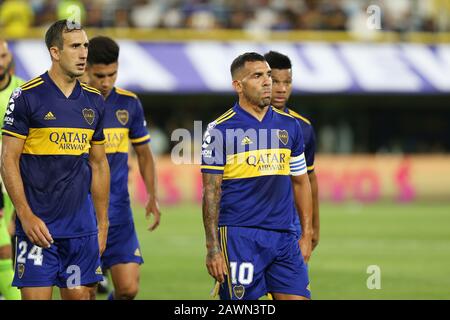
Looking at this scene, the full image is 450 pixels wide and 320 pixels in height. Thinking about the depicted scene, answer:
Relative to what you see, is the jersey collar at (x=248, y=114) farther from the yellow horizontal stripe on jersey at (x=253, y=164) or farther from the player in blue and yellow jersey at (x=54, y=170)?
the player in blue and yellow jersey at (x=54, y=170)

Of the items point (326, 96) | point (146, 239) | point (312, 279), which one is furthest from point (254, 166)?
point (326, 96)

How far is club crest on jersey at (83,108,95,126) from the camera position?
7.43 metres

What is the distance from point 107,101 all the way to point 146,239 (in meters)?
9.46

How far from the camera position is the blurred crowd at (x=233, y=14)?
26.3 metres

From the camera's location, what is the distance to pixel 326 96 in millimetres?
28797

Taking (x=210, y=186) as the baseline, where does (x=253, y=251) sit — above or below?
below

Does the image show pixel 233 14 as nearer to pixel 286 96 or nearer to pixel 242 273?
pixel 286 96

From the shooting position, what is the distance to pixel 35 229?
7090 mm

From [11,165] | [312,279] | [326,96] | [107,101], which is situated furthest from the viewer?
[326,96]

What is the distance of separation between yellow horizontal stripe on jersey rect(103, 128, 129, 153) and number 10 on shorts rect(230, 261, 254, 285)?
2291mm

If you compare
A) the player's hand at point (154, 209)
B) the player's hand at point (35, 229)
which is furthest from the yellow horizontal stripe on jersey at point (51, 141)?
the player's hand at point (154, 209)

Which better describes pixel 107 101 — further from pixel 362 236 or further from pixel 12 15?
pixel 12 15

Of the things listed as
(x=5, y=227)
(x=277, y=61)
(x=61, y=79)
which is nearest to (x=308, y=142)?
(x=277, y=61)

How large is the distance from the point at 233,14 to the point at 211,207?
68.4 feet
